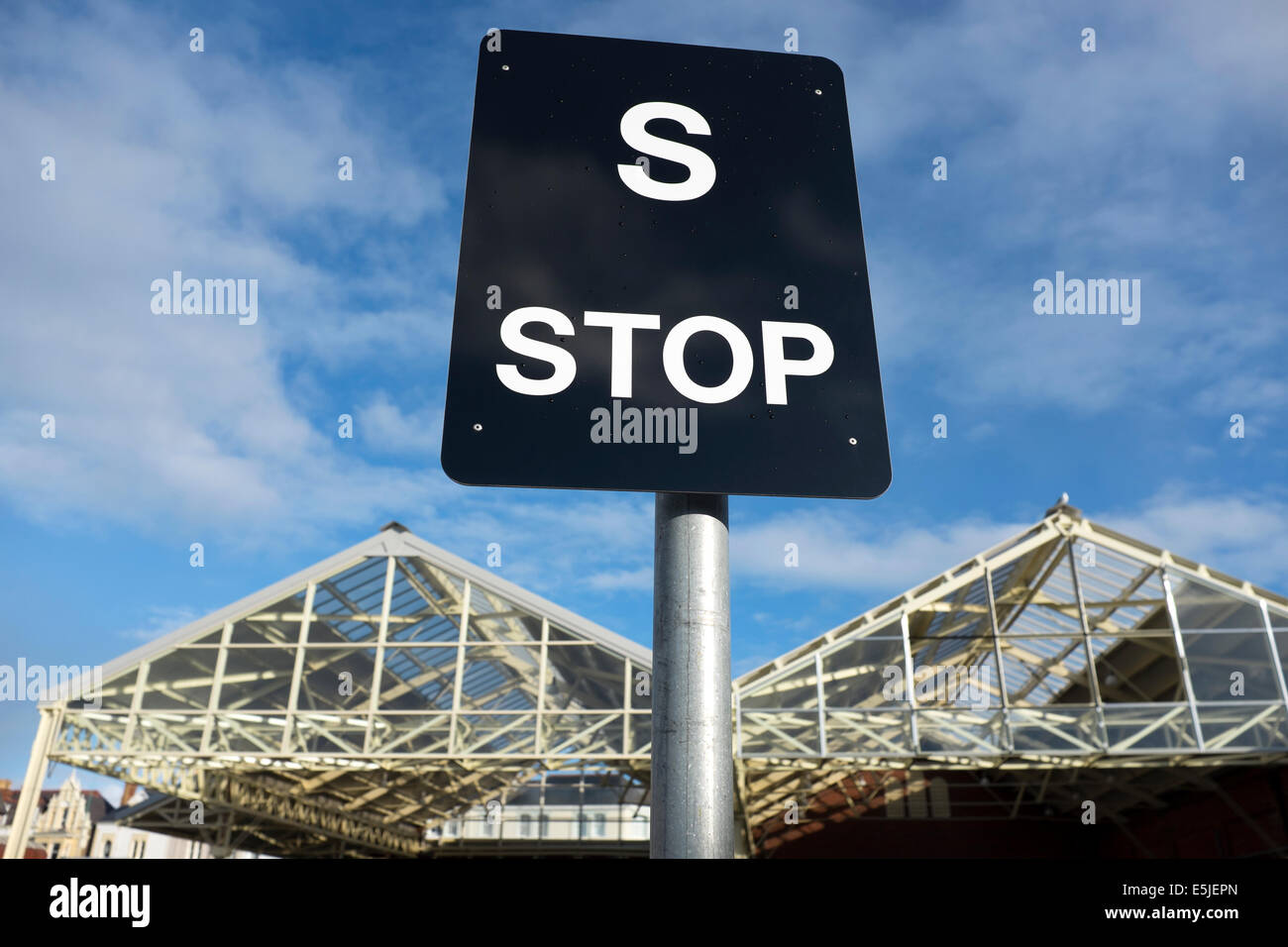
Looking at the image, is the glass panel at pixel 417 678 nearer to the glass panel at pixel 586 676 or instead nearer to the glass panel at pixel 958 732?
the glass panel at pixel 586 676

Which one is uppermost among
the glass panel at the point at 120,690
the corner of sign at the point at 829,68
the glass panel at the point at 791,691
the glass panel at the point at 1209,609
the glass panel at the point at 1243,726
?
the glass panel at the point at 1209,609

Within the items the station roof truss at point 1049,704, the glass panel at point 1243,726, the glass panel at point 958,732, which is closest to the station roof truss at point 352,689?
the station roof truss at point 1049,704

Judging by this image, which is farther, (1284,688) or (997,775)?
(997,775)

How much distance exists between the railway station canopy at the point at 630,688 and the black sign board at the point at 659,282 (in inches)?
573

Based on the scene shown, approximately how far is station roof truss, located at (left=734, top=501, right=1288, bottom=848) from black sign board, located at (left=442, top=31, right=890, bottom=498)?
570 inches

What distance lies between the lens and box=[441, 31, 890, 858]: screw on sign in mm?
1610

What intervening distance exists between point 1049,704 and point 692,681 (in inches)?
661

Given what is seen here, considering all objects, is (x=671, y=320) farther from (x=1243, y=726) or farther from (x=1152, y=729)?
(x=1243, y=726)

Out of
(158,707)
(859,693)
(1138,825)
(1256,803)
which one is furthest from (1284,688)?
(158,707)

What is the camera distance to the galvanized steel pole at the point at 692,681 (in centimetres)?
145

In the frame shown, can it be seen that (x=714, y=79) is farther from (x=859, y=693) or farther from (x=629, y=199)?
(x=859, y=693)

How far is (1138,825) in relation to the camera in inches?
860
